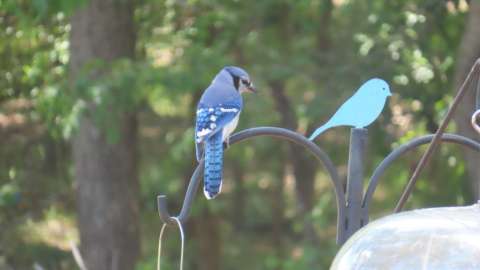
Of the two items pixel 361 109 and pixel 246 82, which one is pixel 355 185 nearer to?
pixel 361 109

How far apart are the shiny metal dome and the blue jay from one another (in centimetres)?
42

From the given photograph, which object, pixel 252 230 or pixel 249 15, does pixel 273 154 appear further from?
pixel 249 15

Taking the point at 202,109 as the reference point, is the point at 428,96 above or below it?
below

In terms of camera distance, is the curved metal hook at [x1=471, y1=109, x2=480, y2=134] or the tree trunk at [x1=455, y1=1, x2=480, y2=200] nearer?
the curved metal hook at [x1=471, y1=109, x2=480, y2=134]

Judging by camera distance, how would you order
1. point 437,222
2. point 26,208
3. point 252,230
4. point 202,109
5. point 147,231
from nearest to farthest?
point 437,222 → point 202,109 → point 26,208 → point 147,231 → point 252,230

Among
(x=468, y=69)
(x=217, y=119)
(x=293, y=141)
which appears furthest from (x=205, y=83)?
(x=293, y=141)

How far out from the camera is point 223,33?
7.14 metres

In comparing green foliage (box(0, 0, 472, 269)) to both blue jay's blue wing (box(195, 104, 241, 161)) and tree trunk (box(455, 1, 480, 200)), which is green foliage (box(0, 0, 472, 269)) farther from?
blue jay's blue wing (box(195, 104, 241, 161))

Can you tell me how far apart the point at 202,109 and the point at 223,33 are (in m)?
4.35

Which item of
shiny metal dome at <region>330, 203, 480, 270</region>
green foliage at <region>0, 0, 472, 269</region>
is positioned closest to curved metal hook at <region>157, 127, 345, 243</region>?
shiny metal dome at <region>330, 203, 480, 270</region>

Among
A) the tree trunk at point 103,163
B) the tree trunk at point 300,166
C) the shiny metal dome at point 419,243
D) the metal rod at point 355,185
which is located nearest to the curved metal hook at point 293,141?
the metal rod at point 355,185

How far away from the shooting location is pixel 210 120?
8.96 ft

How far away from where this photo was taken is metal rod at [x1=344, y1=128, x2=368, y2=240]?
2525mm

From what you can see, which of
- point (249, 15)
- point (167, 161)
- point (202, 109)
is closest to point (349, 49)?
point (249, 15)
